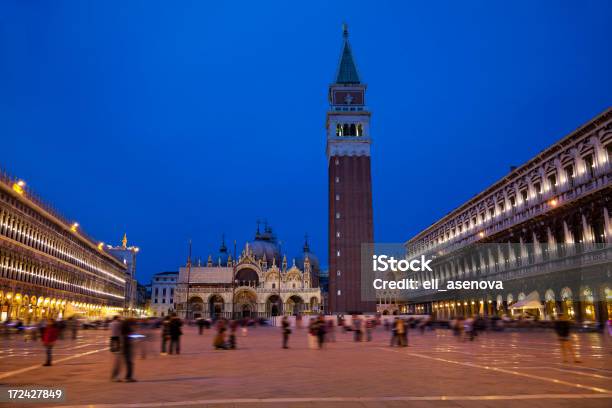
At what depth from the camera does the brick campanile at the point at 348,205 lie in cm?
7638

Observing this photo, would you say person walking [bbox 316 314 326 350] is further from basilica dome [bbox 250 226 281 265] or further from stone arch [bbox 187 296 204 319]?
basilica dome [bbox 250 226 281 265]

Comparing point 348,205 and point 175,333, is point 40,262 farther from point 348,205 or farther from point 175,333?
point 175,333

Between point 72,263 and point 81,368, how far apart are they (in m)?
64.3

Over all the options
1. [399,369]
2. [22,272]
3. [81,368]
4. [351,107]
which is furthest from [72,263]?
[399,369]

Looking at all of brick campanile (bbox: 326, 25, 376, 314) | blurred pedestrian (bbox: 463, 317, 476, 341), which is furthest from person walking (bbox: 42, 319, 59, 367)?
brick campanile (bbox: 326, 25, 376, 314)

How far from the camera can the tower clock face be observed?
281 ft

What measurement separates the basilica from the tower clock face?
38204 millimetres

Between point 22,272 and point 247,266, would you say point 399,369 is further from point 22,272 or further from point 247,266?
point 247,266

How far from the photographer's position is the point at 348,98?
282ft

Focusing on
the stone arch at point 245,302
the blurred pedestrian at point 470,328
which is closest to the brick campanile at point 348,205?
the stone arch at point 245,302

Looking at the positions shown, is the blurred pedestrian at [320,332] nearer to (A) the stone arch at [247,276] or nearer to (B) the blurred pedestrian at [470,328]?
(B) the blurred pedestrian at [470,328]

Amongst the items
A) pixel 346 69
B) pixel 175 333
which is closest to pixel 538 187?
pixel 175 333

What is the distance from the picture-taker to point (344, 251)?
254ft

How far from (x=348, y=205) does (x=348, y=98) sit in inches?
773
